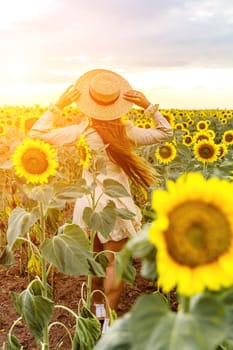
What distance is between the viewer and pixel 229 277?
1.16m

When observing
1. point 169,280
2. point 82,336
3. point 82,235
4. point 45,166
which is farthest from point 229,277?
point 45,166

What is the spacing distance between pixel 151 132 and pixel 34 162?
4.50ft

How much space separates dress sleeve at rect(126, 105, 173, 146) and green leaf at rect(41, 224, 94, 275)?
5.52ft

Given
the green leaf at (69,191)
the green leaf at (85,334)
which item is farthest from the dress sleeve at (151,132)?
the green leaf at (85,334)

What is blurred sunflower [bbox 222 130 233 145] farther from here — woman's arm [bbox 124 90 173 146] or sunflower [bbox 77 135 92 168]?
sunflower [bbox 77 135 92 168]

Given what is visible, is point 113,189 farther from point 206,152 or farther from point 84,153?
point 206,152

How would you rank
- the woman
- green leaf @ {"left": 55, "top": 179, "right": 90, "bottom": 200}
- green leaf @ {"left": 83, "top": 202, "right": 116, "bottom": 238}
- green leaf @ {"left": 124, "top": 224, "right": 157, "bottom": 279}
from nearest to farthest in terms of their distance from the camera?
green leaf @ {"left": 124, "top": 224, "right": 157, "bottom": 279} → green leaf @ {"left": 55, "top": 179, "right": 90, "bottom": 200} → green leaf @ {"left": 83, "top": 202, "right": 116, "bottom": 238} → the woman

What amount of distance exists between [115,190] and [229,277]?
6.24ft

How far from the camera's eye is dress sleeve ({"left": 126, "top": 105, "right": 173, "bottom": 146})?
4.04 m

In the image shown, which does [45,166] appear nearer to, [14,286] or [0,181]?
[14,286]

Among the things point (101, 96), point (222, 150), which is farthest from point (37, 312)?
point (222, 150)

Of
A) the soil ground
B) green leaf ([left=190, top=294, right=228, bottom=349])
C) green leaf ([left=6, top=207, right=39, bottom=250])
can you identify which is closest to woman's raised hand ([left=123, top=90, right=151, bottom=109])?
the soil ground

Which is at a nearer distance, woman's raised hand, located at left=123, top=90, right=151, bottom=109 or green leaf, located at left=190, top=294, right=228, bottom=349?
green leaf, located at left=190, top=294, right=228, bottom=349

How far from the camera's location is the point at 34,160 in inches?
115
